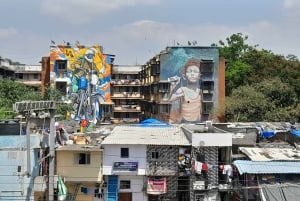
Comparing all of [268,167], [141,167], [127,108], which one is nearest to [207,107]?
[127,108]

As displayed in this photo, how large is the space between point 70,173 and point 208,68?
83.7 ft

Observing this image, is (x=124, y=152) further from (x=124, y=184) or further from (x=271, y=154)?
(x=271, y=154)

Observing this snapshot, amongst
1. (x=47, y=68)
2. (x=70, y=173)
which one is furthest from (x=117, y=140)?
(x=47, y=68)

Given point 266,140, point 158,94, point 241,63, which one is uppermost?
point 241,63

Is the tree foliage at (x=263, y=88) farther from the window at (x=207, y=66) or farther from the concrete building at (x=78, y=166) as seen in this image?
the concrete building at (x=78, y=166)

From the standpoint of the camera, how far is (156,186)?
93.4 ft

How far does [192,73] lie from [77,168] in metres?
24.4

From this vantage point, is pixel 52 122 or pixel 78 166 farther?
pixel 78 166

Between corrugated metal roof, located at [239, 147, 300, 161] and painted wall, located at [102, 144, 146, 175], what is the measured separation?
6.57 meters

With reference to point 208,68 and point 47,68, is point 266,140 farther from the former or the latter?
point 47,68

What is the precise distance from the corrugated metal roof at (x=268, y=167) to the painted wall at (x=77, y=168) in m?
8.87

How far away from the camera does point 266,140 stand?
3200 cm

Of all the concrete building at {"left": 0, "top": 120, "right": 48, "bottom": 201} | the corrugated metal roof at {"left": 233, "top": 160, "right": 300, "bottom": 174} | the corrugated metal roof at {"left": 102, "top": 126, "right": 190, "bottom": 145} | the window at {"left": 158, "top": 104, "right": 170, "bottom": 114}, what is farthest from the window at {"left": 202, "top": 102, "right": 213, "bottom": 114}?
the concrete building at {"left": 0, "top": 120, "right": 48, "bottom": 201}

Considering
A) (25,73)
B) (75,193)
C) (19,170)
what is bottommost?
(75,193)
